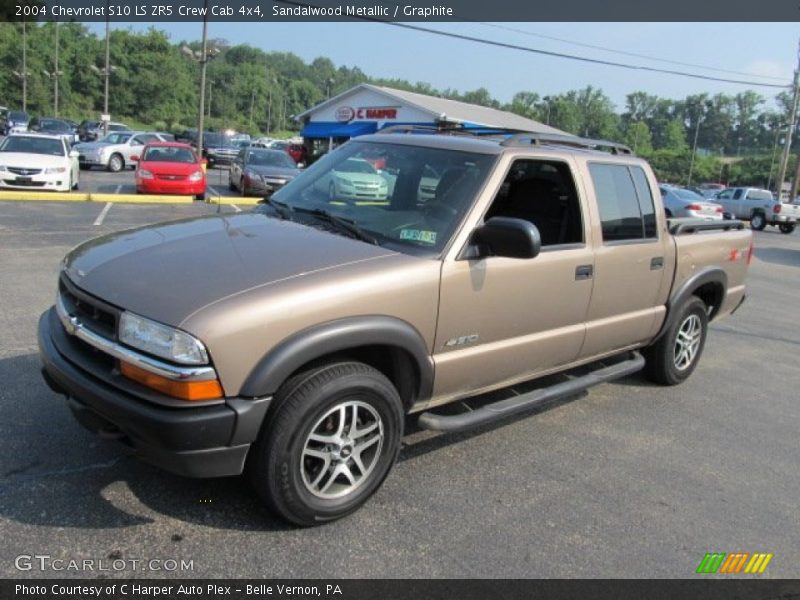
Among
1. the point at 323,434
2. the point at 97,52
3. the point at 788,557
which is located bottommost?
the point at 788,557

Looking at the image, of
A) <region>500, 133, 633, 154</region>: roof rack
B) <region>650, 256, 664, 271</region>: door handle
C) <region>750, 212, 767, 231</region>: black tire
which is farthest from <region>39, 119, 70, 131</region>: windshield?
<region>650, 256, 664, 271</region>: door handle

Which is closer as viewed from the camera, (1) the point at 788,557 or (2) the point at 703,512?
(1) the point at 788,557

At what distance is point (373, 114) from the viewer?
45.4 metres

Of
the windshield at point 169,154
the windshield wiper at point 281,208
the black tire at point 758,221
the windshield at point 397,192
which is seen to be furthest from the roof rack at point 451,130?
the black tire at point 758,221

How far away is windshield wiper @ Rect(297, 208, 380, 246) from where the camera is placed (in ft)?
11.8

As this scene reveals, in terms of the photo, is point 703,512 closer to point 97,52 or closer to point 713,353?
point 713,353

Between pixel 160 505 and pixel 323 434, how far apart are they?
0.87m

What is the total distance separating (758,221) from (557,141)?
2826cm

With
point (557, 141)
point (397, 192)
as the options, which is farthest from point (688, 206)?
point (397, 192)

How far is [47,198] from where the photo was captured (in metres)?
14.7

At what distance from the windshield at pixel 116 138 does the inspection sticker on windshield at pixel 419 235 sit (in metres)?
26.7

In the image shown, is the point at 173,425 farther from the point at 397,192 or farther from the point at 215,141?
the point at 215,141

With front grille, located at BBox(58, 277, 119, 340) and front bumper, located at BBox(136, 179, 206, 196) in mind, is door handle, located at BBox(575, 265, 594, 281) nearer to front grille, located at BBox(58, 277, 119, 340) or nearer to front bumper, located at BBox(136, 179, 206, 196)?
front grille, located at BBox(58, 277, 119, 340)
